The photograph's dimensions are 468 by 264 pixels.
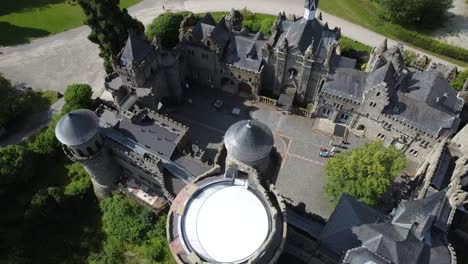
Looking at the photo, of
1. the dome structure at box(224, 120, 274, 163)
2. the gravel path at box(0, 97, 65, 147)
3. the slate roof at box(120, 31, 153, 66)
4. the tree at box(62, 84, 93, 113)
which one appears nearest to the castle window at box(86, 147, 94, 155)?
the slate roof at box(120, 31, 153, 66)

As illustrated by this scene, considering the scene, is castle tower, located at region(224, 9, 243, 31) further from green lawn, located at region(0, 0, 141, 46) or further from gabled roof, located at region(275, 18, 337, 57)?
green lawn, located at region(0, 0, 141, 46)

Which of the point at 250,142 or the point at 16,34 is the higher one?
the point at 250,142

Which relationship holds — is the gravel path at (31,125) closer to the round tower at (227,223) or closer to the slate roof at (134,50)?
the slate roof at (134,50)

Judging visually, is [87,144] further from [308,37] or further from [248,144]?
[308,37]

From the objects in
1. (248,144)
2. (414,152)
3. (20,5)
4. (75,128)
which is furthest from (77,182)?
(20,5)

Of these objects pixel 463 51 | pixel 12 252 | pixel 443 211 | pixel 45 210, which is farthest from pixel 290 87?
pixel 12 252

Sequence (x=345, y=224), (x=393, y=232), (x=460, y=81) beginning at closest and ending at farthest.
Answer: (x=393, y=232) → (x=345, y=224) → (x=460, y=81)
